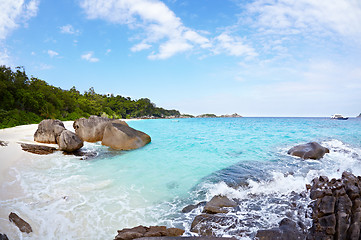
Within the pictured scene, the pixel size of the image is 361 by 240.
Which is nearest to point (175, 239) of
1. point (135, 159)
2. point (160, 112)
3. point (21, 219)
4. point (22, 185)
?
point (21, 219)

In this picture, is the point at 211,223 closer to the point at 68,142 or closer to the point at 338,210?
the point at 338,210

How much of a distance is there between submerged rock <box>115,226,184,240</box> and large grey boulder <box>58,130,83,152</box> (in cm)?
877

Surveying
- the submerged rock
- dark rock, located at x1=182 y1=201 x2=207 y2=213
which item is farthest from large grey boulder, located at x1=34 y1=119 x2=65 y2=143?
dark rock, located at x1=182 y1=201 x2=207 y2=213

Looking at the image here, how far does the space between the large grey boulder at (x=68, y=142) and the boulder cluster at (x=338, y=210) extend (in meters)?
12.0

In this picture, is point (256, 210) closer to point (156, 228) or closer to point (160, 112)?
point (156, 228)

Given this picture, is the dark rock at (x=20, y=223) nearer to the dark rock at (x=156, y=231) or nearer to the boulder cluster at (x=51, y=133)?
the dark rock at (x=156, y=231)

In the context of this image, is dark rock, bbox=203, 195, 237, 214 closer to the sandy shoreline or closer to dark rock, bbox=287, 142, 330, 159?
the sandy shoreline

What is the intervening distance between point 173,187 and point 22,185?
5198 millimetres

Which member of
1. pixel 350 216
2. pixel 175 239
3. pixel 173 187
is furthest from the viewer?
pixel 173 187

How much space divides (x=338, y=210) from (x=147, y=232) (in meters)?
4.37

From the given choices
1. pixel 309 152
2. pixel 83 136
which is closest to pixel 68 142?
pixel 83 136

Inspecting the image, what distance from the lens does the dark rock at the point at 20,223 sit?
12.5 ft

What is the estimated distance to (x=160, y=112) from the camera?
133m

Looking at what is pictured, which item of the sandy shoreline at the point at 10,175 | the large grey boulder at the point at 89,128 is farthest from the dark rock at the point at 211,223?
the large grey boulder at the point at 89,128
